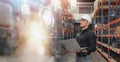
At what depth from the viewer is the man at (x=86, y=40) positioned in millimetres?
3736

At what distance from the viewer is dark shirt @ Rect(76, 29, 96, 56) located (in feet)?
12.2

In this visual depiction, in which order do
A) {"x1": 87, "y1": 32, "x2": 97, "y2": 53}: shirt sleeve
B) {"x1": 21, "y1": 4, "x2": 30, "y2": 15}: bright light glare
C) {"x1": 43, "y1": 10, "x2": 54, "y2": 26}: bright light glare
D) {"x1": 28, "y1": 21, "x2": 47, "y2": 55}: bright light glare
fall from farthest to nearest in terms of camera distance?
1. {"x1": 28, "y1": 21, "x2": 47, "y2": 55}: bright light glare
2. {"x1": 21, "y1": 4, "x2": 30, "y2": 15}: bright light glare
3. {"x1": 43, "y1": 10, "x2": 54, "y2": 26}: bright light glare
4. {"x1": 87, "y1": 32, "x2": 97, "y2": 53}: shirt sleeve

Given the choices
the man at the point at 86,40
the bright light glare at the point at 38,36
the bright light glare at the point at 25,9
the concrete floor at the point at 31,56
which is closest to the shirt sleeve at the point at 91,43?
the man at the point at 86,40

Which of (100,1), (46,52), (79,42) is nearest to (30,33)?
(46,52)

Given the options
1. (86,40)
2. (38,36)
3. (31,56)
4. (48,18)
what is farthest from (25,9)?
(86,40)

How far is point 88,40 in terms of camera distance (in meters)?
3.81

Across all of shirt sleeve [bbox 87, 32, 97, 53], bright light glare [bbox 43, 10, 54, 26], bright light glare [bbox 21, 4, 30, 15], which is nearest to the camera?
shirt sleeve [bbox 87, 32, 97, 53]

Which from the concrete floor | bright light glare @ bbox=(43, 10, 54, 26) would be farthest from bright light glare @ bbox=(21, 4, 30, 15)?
the concrete floor

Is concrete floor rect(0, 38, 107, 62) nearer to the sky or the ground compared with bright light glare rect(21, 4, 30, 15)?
nearer to the ground

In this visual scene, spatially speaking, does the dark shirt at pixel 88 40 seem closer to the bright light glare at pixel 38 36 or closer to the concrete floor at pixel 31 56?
the concrete floor at pixel 31 56

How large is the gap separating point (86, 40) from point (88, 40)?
34 mm

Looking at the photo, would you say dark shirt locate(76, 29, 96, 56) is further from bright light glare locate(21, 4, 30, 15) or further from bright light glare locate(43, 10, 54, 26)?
bright light glare locate(21, 4, 30, 15)

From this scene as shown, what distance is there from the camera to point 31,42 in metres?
10.8

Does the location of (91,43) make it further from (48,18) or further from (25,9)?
(25,9)
